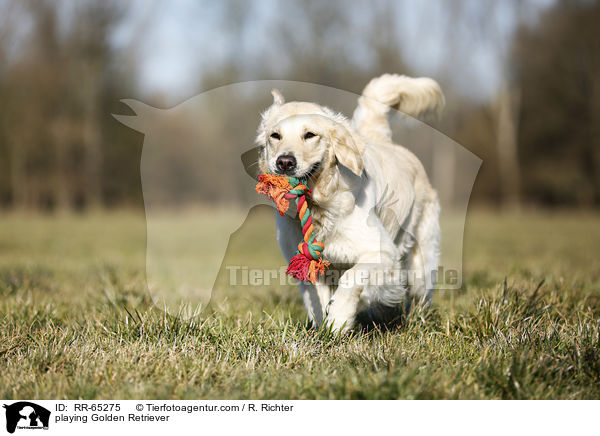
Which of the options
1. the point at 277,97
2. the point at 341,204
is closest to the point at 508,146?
the point at 277,97

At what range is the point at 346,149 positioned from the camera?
8.57 ft

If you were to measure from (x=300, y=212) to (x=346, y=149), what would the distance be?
394mm

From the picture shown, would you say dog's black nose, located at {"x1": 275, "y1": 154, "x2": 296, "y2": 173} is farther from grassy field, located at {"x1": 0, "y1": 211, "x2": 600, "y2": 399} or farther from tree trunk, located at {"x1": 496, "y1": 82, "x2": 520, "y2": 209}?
tree trunk, located at {"x1": 496, "y1": 82, "x2": 520, "y2": 209}

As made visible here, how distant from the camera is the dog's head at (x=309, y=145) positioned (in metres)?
2.55

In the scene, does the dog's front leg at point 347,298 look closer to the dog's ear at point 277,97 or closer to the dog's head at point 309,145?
the dog's head at point 309,145

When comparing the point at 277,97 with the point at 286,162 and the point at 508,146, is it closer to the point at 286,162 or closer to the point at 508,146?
the point at 286,162

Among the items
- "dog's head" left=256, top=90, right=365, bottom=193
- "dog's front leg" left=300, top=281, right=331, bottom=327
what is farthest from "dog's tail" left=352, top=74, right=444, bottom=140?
"dog's front leg" left=300, top=281, right=331, bottom=327

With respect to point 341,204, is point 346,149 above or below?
above

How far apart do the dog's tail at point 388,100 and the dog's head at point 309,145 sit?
112 centimetres

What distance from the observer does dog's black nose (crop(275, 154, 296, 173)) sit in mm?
2510

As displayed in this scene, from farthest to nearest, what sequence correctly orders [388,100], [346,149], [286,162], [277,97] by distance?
[388,100]
[277,97]
[346,149]
[286,162]
